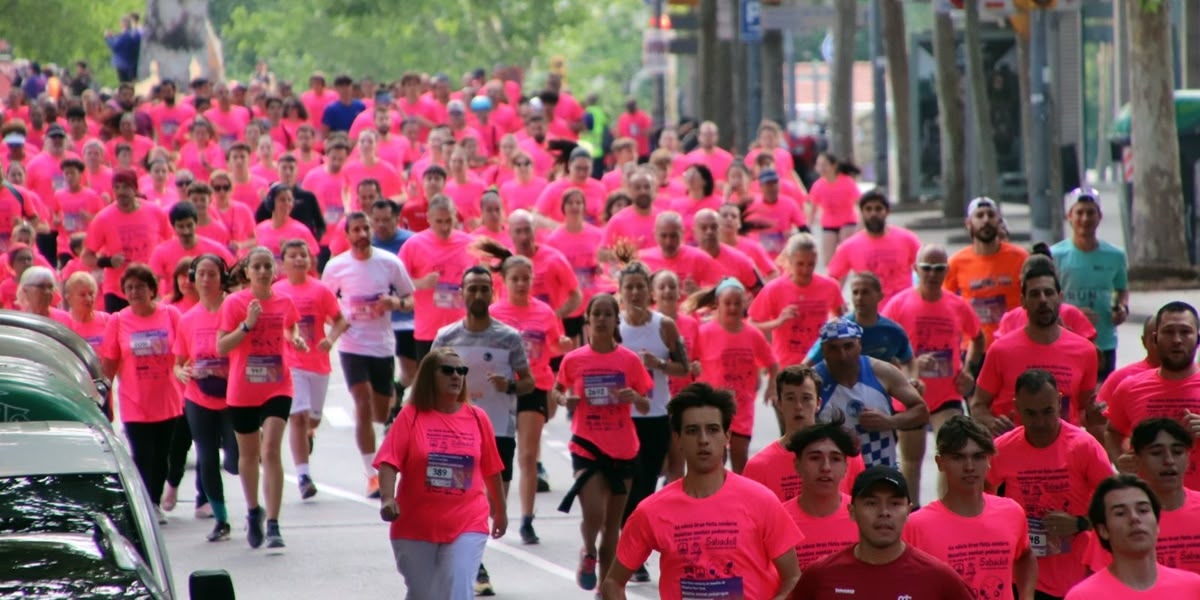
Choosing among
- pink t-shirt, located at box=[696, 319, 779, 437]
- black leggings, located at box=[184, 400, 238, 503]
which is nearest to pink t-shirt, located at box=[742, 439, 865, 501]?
pink t-shirt, located at box=[696, 319, 779, 437]

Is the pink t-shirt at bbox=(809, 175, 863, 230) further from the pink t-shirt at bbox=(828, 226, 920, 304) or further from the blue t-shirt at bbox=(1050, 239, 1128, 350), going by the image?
the blue t-shirt at bbox=(1050, 239, 1128, 350)

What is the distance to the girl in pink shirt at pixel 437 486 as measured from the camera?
10.5 m

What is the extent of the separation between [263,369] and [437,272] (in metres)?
3.17

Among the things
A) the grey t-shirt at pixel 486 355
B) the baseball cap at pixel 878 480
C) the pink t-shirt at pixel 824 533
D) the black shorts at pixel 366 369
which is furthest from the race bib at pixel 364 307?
the baseball cap at pixel 878 480

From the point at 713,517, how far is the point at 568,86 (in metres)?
72.1

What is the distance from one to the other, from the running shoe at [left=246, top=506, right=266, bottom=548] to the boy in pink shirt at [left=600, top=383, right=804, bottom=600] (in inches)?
225

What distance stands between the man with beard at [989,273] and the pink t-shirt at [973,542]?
21.2 feet

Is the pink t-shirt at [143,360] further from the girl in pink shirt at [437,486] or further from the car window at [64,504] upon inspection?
the car window at [64,504]

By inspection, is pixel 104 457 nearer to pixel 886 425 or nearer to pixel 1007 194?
pixel 886 425

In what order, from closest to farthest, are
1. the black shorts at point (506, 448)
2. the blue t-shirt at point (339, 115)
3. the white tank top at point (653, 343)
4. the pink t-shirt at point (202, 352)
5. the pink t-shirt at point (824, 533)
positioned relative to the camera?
1. the pink t-shirt at point (824, 533)
2. the black shorts at point (506, 448)
3. the white tank top at point (653, 343)
4. the pink t-shirt at point (202, 352)
5. the blue t-shirt at point (339, 115)

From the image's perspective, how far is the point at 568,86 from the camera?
79.9 m

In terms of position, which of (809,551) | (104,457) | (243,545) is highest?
(104,457)

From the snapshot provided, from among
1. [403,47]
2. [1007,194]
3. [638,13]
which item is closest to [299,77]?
[403,47]

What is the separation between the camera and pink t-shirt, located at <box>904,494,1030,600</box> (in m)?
8.19
